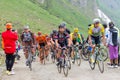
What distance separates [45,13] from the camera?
9650 cm

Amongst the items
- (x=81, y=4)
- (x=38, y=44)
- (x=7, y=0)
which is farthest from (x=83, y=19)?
(x=38, y=44)

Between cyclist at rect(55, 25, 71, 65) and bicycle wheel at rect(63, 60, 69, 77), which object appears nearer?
bicycle wheel at rect(63, 60, 69, 77)

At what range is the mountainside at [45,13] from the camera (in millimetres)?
66838

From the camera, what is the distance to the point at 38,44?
24734 millimetres

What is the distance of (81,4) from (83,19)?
103ft

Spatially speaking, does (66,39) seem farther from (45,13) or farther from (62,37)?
(45,13)

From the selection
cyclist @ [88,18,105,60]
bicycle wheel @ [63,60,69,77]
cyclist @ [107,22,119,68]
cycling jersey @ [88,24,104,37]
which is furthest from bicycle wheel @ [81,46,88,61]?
bicycle wheel @ [63,60,69,77]

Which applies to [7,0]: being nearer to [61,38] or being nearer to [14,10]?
[14,10]

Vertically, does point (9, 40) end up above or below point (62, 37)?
below

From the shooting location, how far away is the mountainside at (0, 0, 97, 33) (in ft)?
219

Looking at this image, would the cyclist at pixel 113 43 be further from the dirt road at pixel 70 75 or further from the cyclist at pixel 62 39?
the cyclist at pixel 62 39

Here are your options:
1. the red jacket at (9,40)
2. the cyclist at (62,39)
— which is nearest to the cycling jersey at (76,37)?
the cyclist at (62,39)

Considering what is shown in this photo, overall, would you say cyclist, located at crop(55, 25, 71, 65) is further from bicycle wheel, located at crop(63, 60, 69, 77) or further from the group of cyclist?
bicycle wheel, located at crop(63, 60, 69, 77)

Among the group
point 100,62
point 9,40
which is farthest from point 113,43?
point 9,40
